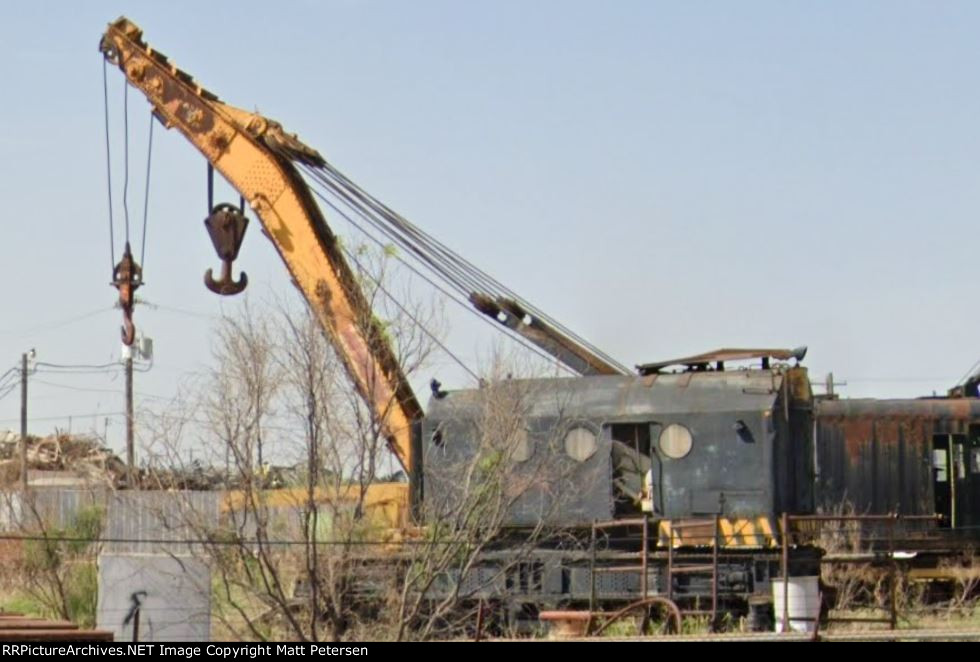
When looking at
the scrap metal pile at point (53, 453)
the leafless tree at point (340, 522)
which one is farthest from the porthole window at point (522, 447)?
the scrap metal pile at point (53, 453)

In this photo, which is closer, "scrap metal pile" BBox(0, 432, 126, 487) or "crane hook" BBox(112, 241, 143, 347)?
"crane hook" BBox(112, 241, 143, 347)

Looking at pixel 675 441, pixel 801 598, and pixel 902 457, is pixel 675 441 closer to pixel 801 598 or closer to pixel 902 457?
pixel 801 598

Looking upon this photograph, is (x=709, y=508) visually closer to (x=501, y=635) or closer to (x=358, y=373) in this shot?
(x=501, y=635)

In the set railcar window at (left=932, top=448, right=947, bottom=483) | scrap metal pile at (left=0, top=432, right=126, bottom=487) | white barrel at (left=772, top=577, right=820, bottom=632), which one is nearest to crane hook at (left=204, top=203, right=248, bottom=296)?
white barrel at (left=772, top=577, right=820, bottom=632)

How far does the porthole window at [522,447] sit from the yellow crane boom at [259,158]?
3.14m

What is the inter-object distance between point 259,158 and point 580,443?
671 cm

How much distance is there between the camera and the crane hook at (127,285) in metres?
23.7

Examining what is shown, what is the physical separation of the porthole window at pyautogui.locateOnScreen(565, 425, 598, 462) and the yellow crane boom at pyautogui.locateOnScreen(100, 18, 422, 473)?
3.68 meters

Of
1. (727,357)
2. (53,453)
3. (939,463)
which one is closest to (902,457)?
(939,463)

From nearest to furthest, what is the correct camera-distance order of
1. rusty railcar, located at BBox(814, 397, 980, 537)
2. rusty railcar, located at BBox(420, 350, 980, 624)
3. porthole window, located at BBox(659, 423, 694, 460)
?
rusty railcar, located at BBox(420, 350, 980, 624)
porthole window, located at BBox(659, 423, 694, 460)
rusty railcar, located at BBox(814, 397, 980, 537)

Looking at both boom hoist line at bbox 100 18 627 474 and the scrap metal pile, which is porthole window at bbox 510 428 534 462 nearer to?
boom hoist line at bbox 100 18 627 474

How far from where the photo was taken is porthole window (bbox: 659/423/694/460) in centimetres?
2119

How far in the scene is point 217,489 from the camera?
2170 cm
